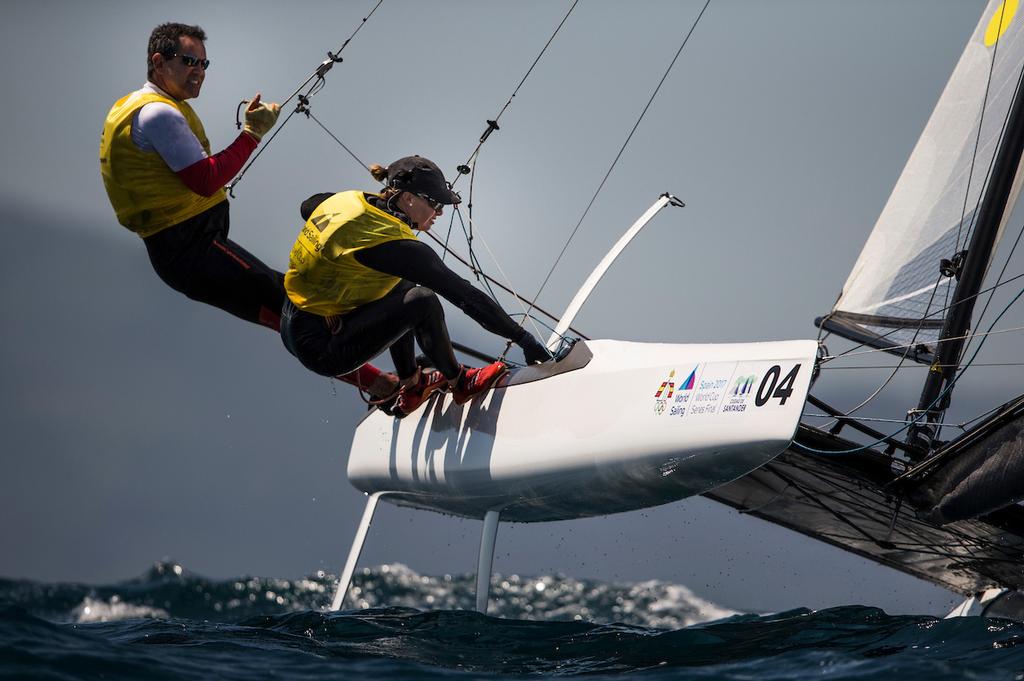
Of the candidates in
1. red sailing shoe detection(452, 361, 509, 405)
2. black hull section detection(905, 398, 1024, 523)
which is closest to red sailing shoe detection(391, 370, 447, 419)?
red sailing shoe detection(452, 361, 509, 405)

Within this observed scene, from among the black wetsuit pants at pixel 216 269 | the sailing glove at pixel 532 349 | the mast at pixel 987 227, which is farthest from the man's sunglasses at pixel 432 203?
the mast at pixel 987 227

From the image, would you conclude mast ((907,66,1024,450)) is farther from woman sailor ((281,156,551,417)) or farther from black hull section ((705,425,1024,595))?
woman sailor ((281,156,551,417))

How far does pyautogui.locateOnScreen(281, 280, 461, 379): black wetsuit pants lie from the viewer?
3418 millimetres

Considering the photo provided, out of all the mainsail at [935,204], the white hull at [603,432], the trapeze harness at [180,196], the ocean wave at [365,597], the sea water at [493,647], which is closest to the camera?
the sea water at [493,647]

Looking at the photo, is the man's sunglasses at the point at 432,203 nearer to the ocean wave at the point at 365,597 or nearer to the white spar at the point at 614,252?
the white spar at the point at 614,252

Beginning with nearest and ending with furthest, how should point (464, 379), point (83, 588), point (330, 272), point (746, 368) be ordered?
point (746, 368)
point (330, 272)
point (464, 379)
point (83, 588)

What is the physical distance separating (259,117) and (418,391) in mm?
1089

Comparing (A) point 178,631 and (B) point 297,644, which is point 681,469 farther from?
(A) point 178,631

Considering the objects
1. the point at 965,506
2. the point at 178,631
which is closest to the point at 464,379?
the point at 178,631

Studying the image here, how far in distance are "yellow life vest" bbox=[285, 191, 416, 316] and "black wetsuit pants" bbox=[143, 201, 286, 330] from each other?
7.3 inches

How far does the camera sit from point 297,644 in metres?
2.99

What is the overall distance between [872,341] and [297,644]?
2.64m

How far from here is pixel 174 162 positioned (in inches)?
126

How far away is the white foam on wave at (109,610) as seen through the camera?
564 cm
